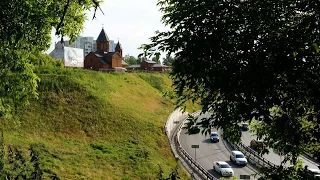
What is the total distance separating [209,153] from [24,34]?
98.4 ft

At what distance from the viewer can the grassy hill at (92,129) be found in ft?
86.1

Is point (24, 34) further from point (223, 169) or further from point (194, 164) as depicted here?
point (223, 169)

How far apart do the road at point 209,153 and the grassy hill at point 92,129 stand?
11.0ft

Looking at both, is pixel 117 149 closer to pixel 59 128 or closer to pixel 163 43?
pixel 59 128

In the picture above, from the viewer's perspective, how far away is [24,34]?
A: 9062 millimetres

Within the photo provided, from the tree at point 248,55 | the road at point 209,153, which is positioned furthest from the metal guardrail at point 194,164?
the tree at point 248,55

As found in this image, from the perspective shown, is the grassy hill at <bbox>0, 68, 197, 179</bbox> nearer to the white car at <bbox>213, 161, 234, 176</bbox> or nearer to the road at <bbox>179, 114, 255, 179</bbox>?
the road at <bbox>179, 114, 255, 179</bbox>

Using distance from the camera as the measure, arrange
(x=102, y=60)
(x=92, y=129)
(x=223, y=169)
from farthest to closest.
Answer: (x=102, y=60)
(x=92, y=129)
(x=223, y=169)

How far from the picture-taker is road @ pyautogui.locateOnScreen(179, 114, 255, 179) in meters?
30.2

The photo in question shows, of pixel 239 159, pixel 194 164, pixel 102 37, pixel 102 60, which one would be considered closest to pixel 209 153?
pixel 239 159

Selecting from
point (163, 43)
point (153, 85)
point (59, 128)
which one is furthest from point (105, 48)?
point (163, 43)

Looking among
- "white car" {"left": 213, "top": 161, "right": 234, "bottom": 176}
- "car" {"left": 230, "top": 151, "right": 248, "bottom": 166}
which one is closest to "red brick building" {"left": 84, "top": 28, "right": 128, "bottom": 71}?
"car" {"left": 230, "top": 151, "right": 248, "bottom": 166}

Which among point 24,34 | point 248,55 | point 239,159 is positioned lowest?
point 239,159

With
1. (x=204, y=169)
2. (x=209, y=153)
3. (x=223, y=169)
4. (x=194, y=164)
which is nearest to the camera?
(x=223, y=169)
